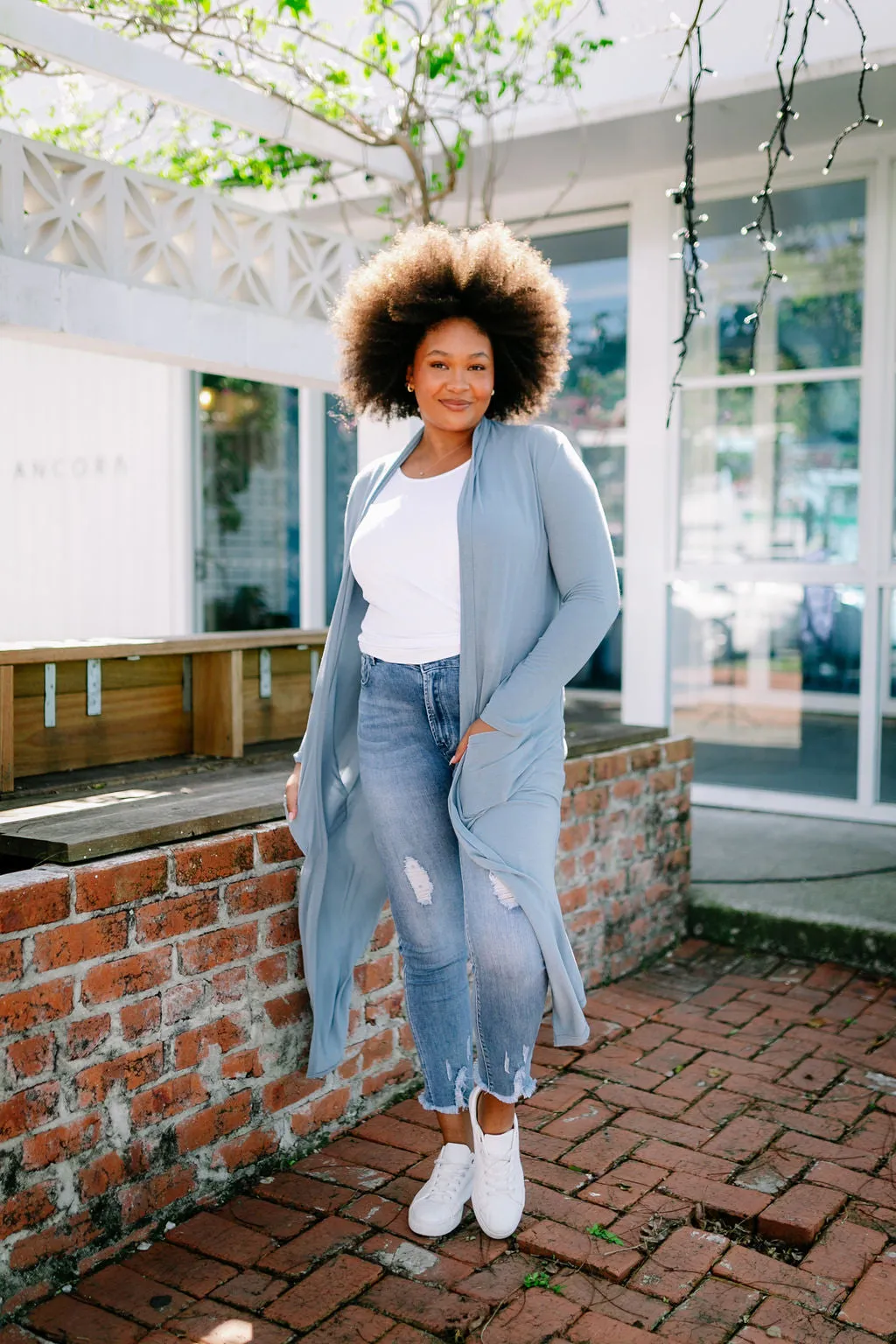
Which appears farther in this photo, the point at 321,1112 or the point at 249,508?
the point at 249,508

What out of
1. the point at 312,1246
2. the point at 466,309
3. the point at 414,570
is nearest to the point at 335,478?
the point at 466,309

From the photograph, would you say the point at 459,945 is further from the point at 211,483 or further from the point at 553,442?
the point at 211,483

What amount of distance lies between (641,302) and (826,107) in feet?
4.28

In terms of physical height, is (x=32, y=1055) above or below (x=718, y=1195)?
above

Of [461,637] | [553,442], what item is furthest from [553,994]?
[553,442]

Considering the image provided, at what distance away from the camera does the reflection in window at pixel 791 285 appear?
5828 millimetres

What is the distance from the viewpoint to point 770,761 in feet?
20.4

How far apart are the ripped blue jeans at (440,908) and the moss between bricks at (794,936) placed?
2037mm

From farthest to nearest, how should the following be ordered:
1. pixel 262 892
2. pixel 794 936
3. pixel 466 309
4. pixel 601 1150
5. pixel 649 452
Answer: pixel 649 452, pixel 794 936, pixel 601 1150, pixel 262 892, pixel 466 309

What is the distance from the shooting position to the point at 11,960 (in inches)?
84.5

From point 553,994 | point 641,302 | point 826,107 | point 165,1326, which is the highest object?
point 826,107

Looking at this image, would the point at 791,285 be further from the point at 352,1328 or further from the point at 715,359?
the point at 352,1328

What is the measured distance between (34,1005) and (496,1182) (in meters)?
0.93

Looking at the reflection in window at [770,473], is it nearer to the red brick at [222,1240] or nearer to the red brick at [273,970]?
the red brick at [273,970]
